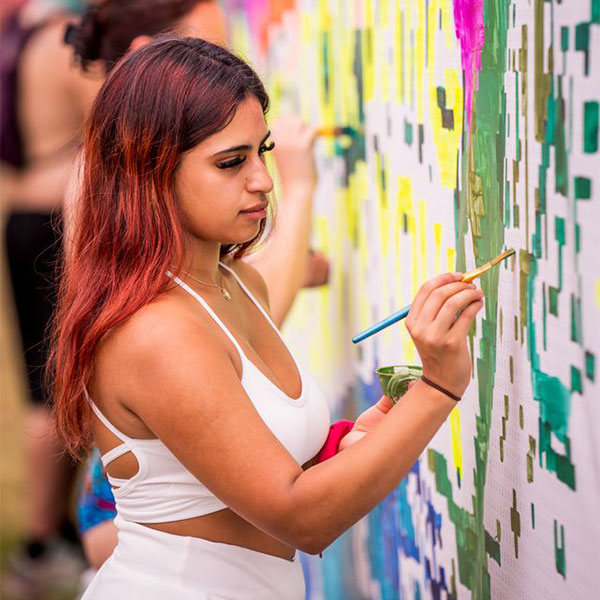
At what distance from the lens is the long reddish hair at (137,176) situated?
1.60 m

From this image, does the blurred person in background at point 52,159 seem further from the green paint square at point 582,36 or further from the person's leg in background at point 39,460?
the green paint square at point 582,36

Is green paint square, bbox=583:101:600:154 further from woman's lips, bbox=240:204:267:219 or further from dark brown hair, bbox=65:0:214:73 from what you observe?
dark brown hair, bbox=65:0:214:73

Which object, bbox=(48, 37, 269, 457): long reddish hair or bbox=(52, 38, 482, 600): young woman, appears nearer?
bbox=(52, 38, 482, 600): young woman

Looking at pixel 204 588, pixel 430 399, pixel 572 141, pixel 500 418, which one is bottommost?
pixel 204 588

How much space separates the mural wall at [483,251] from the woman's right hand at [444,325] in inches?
4.9

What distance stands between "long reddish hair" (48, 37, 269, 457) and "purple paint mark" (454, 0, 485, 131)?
34cm

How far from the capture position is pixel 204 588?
67.4 inches

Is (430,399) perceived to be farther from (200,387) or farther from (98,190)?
(98,190)

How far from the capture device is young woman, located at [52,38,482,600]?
4.79ft

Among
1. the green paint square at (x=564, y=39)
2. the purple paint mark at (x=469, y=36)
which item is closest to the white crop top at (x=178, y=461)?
the purple paint mark at (x=469, y=36)

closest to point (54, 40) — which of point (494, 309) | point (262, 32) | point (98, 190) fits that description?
point (262, 32)

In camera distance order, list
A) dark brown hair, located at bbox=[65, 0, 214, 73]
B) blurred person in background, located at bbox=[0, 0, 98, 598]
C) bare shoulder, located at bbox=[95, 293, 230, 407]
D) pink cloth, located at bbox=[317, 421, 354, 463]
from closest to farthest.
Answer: bare shoulder, located at bbox=[95, 293, 230, 407], pink cloth, located at bbox=[317, 421, 354, 463], dark brown hair, located at bbox=[65, 0, 214, 73], blurred person in background, located at bbox=[0, 0, 98, 598]

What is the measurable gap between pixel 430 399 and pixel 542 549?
0.99ft

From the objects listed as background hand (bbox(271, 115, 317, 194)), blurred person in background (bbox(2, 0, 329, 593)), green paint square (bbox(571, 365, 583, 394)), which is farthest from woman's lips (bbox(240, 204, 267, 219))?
background hand (bbox(271, 115, 317, 194))
